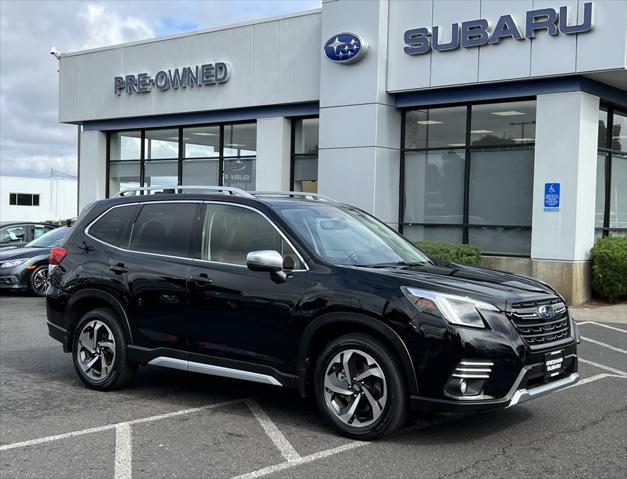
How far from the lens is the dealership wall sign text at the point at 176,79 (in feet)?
64.9

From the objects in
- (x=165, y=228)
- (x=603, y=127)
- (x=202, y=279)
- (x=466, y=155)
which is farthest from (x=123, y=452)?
(x=603, y=127)

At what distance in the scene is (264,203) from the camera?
21.1 ft

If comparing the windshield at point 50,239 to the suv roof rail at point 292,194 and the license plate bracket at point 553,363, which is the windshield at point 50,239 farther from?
the license plate bracket at point 553,363

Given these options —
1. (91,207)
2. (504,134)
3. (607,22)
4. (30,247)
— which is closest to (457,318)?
(91,207)

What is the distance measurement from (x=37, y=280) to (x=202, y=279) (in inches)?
387

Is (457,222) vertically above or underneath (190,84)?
underneath

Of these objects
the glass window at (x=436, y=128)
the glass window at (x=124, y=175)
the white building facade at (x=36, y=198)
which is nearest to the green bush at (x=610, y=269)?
the glass window at (x=436, y=128)

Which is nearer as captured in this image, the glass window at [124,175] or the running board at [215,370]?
the running board at [215,370]

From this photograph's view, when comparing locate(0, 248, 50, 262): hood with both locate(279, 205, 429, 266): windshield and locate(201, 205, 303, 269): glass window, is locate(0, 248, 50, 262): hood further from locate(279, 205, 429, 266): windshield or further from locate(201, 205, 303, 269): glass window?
locate(279, 205, 429, 266): windshield

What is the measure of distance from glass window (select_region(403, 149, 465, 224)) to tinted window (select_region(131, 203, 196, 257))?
10234 millimetres

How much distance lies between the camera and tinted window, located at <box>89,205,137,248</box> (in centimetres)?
721

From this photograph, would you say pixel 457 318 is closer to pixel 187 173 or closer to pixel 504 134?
pixel 504 134

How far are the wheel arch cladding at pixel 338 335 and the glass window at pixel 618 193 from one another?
1196cm

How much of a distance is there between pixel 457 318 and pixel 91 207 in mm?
4075
